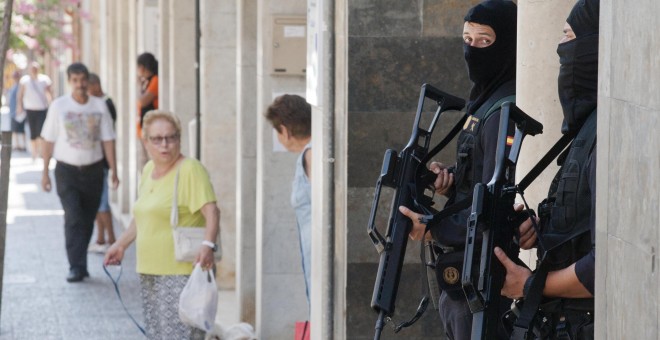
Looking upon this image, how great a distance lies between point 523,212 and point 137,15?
14575mm

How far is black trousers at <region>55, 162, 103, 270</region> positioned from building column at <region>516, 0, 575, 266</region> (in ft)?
26.0

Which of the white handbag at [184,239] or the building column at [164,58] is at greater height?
the building column at [164,58]

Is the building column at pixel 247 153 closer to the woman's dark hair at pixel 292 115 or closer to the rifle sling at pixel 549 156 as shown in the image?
the woman's dark hair at pixel 292 115

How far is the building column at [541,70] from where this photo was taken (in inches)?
216

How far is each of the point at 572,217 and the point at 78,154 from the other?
9442mm

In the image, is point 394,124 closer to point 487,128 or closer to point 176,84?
point 487,128

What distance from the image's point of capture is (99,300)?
12.0 metres

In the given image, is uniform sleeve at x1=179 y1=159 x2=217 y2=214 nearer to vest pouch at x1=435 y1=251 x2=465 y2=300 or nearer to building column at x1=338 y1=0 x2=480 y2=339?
building column at x1=338 y1=0 x2=480 y2=339

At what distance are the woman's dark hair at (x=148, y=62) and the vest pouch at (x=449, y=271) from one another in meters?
10.6

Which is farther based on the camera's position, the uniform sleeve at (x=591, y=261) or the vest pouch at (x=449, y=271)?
the vest pouch at (x=449, y=271)

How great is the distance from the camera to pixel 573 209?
4125 millimetres

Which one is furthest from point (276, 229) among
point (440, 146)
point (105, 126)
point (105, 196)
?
point (105, 196)

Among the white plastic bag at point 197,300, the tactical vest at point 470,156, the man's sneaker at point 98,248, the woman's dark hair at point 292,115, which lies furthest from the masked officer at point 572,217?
the man's sneaker at point 98,248

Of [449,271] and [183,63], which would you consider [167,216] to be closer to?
[449,271]
